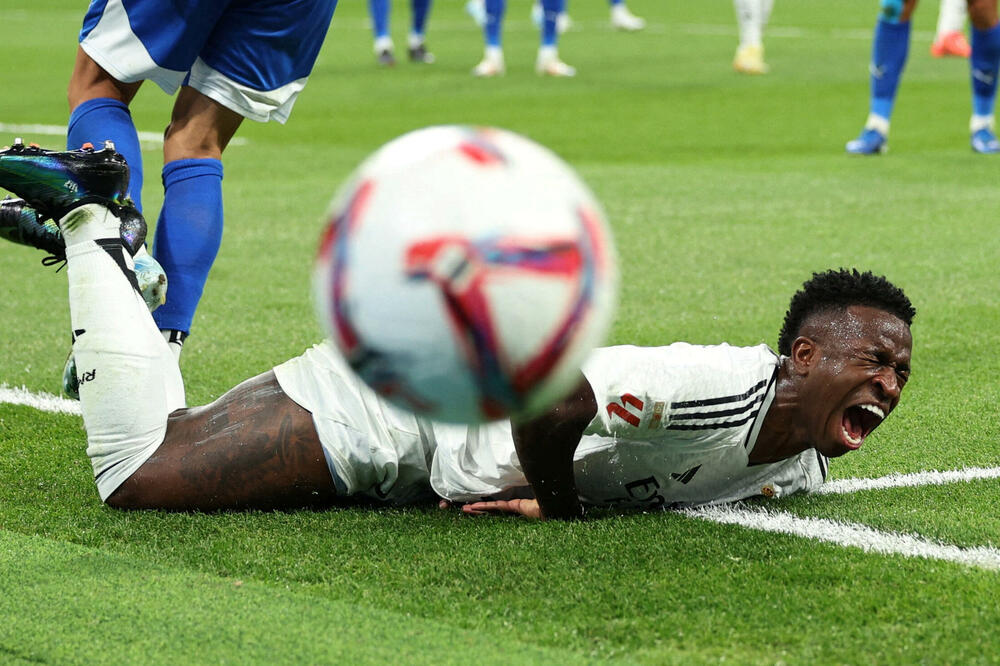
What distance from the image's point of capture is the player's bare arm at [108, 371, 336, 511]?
333cm

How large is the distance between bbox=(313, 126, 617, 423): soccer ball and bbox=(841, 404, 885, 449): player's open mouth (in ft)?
3.41

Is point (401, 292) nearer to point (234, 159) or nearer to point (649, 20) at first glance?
point (234, 159)

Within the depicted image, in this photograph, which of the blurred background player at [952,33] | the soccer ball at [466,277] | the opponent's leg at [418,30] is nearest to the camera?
the soccer ball at [466,277]

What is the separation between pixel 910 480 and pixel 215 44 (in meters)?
2.22

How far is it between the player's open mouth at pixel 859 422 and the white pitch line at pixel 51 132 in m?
8.20

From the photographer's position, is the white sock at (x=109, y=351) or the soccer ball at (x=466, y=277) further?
the white sock at (x=109, y=351)

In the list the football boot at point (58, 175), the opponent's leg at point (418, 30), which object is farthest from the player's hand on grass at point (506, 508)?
the opponent's leg at point (418, 30)

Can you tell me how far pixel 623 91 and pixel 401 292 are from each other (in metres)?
12.6

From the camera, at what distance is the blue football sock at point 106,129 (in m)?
3.81

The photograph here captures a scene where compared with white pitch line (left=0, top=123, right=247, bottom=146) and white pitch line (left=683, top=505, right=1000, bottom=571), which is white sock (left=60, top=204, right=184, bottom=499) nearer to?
white pitch line (left=683, top=505, right=1000, bottom=571)

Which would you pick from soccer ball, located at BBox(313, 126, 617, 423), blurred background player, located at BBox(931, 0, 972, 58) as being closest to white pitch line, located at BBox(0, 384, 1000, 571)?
soccer ball, located at BBox(313, 126, 617, 423)

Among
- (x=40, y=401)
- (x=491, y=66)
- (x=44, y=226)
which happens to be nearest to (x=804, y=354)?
(x=44, y=226)

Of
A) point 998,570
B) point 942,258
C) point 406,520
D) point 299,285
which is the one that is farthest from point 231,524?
point 942,258

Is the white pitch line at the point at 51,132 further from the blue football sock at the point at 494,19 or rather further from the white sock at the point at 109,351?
the white sock at the point at 109,351
